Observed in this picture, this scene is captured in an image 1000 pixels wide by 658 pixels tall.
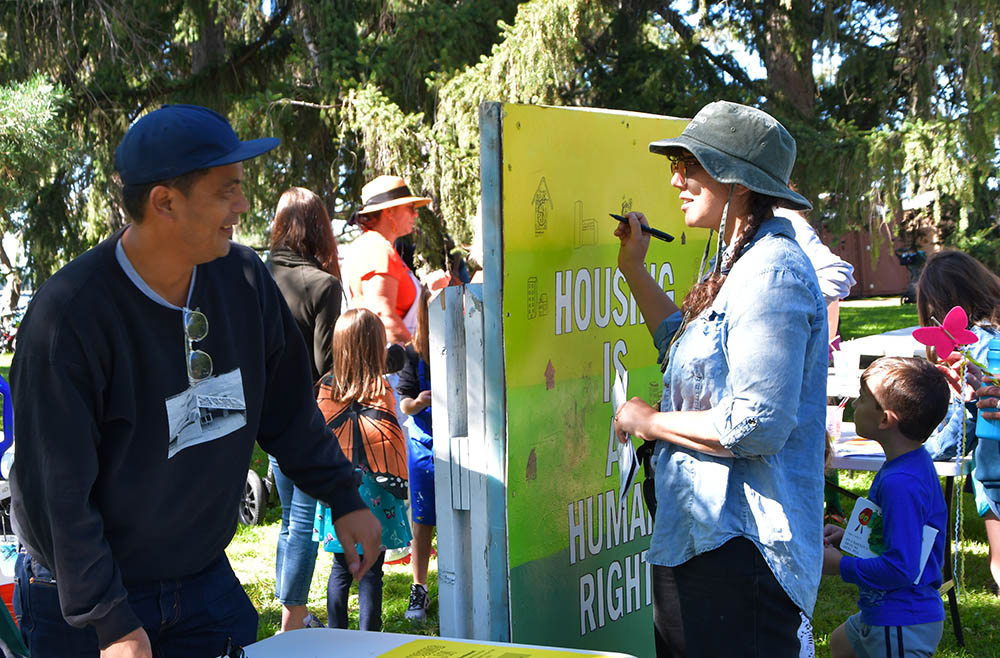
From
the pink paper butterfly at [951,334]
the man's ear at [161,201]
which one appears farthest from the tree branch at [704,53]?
the man's ear at [161,201]

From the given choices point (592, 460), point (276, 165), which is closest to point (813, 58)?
point (276, 165)

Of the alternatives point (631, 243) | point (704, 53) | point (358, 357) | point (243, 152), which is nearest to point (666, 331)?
Answer: point (631, 243)

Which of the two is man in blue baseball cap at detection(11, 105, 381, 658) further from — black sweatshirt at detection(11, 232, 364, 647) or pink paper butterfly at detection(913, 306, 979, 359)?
pink paper butterfly at detection(913, 306, 979, 359)

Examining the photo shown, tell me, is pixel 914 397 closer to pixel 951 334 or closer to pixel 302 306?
pixel 951 334

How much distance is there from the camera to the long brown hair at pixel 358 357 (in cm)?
389

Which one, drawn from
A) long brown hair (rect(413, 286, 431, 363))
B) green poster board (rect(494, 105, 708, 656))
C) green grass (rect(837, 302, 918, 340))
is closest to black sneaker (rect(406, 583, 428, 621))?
long brown hair (rect(413, 286, 431, 363))

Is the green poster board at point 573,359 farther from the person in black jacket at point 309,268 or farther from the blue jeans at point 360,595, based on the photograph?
the person in black jacket at point 309,268

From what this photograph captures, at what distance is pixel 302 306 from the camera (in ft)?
13.2

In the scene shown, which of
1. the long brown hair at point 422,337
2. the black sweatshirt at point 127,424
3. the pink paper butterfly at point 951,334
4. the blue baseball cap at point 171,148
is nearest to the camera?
the black sweatshirt at point 127,424

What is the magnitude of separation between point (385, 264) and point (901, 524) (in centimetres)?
257

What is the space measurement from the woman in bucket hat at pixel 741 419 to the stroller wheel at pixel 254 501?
4.35 metres

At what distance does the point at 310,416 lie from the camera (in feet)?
7.07

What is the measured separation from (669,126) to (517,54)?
5535 millimetres

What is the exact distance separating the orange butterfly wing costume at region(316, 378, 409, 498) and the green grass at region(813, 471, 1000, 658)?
1975mm
